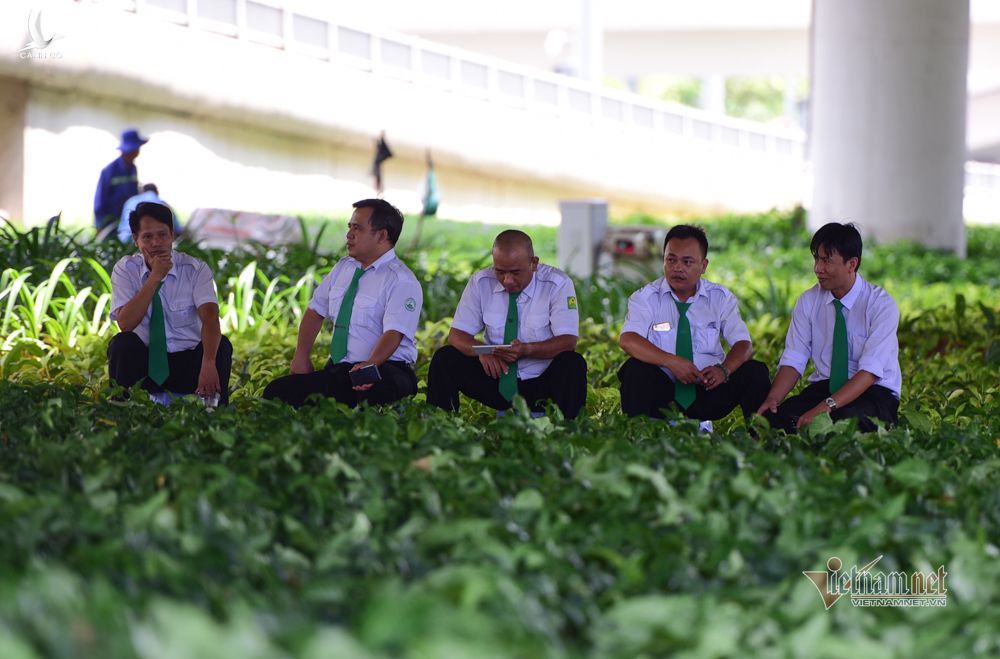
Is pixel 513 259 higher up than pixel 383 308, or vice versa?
pixel 513 259

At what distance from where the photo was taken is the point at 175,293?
6.01 meters

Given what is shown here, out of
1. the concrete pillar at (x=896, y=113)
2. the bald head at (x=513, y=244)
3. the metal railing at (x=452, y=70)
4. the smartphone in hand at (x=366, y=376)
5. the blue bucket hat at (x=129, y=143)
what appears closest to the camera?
the smartphone in hand at (x=366, y=376)

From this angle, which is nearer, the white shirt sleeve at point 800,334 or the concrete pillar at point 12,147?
the white shirt sleeve at point 800,334

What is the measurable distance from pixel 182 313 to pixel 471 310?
48.5 inches

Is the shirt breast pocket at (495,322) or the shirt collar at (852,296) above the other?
the shirt collar at (852,296)

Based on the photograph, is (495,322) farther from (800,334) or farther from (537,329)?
(800,334)

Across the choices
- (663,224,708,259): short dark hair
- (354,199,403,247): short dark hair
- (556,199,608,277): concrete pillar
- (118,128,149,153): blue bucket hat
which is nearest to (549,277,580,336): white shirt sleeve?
(663,224,708,259): short dark hair

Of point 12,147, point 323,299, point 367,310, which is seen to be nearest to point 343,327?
point 367,310

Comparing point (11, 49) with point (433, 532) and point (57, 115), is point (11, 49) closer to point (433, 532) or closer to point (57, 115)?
point (57, 115)

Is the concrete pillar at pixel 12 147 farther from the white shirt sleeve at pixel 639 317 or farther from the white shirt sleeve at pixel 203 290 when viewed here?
the white shirt sleeve at pixel 639 317

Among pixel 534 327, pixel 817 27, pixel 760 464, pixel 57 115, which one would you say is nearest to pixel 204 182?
pixel 57 115

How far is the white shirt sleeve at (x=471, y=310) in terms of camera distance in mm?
6055

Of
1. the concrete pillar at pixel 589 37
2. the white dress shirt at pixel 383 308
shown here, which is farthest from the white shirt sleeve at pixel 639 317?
the concrete pillar at pixel 589 37

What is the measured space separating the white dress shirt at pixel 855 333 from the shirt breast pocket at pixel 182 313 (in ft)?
8.12
